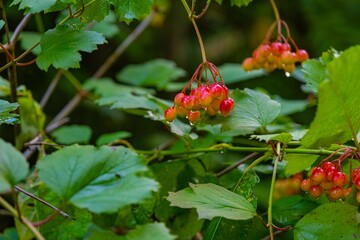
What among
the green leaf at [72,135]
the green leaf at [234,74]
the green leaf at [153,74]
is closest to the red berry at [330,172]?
the green leaf at [72,135]

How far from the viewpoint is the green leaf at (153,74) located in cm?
168

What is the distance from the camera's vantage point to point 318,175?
0.73 meters

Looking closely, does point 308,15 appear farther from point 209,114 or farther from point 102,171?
point 102,171

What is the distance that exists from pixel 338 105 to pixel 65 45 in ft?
1.34

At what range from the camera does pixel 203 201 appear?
2.26 ft

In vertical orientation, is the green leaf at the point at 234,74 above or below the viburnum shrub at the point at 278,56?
below

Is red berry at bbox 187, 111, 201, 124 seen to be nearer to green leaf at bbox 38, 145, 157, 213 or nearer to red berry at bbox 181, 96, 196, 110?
red berry at bbox 181, 96, 196, 110

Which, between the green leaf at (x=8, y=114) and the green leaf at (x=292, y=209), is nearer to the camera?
the green leaf at (x=8, y=114)

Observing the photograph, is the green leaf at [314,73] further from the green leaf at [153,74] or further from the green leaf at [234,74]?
the green leaf at [153,74]

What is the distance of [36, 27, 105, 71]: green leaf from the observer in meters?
0.79

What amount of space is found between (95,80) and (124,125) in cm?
106

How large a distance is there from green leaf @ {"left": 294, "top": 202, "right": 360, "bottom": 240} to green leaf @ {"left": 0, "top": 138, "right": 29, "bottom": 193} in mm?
380

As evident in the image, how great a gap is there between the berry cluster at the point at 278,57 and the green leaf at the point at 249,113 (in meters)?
0.16

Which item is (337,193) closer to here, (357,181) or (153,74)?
(357,181)
